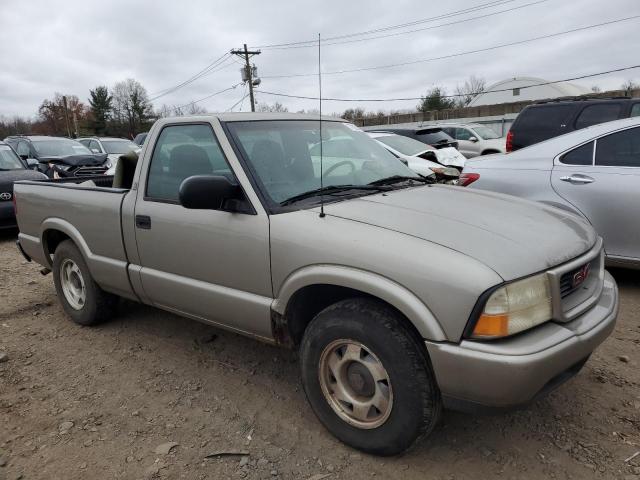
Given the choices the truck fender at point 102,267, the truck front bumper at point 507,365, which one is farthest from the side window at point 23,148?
the truck front bumper at point 507,365

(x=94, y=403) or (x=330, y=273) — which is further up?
(x=330, y=273)

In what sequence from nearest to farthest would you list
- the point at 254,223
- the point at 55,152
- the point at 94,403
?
the point at 254,223 → the point at 94,403 → the point at 55,152

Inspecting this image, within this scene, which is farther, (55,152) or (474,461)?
(55,152)

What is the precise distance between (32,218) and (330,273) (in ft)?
11.8

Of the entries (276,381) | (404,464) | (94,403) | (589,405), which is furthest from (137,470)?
(589,405)

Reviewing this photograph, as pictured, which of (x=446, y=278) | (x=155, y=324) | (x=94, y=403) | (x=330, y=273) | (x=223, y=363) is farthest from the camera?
(x=155, y=324)

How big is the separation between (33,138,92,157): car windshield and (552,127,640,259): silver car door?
12204 millimetres

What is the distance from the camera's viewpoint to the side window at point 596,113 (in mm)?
7823

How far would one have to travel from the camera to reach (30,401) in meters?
3.22

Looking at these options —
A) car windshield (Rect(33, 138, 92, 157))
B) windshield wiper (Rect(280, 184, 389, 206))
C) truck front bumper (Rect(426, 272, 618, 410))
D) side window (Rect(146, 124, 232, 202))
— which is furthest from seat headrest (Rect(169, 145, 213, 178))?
car windshield (Rect(33, 138, 92, 157))

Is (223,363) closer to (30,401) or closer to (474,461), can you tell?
(30,401)

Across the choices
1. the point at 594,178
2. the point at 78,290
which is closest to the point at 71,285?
the point at 78,290

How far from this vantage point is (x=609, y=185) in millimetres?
4383

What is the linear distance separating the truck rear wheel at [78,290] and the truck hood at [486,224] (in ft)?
8.36
